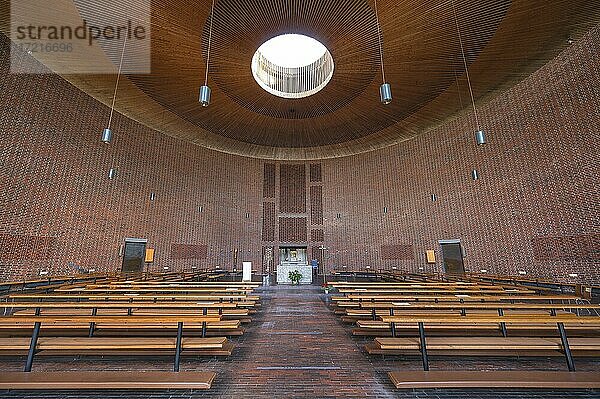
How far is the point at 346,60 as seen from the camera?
8.34 metres

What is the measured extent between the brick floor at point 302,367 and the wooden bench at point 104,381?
140 millimetres

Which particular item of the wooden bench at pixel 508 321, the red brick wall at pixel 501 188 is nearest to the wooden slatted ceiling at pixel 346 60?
the red brick wall at pixel 501 188

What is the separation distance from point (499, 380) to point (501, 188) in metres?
9.40

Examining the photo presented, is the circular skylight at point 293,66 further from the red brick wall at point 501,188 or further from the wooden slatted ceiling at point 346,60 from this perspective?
the red brick wall at point 501,188

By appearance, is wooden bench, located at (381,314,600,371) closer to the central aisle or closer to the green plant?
the central aisle

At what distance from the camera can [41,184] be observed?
8.16 m

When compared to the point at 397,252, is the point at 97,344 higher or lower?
lower

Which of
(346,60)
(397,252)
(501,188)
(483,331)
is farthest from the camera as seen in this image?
(397,252)

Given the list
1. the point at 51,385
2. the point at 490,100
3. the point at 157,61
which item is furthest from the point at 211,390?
the point at 490,100

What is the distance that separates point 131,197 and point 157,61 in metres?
5.45

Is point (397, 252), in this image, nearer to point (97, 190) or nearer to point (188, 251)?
point (188, 251)

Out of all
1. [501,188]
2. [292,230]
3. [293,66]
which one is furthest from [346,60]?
[292,230]

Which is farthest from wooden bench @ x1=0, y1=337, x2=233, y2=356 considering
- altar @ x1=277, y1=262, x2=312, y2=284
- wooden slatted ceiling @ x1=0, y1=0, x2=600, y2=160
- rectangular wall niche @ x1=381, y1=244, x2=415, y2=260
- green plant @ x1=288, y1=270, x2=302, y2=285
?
rectangular wall niche @ x1=381, y1=244, x2=415, y2=260

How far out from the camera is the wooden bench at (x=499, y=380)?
84.7 inches
